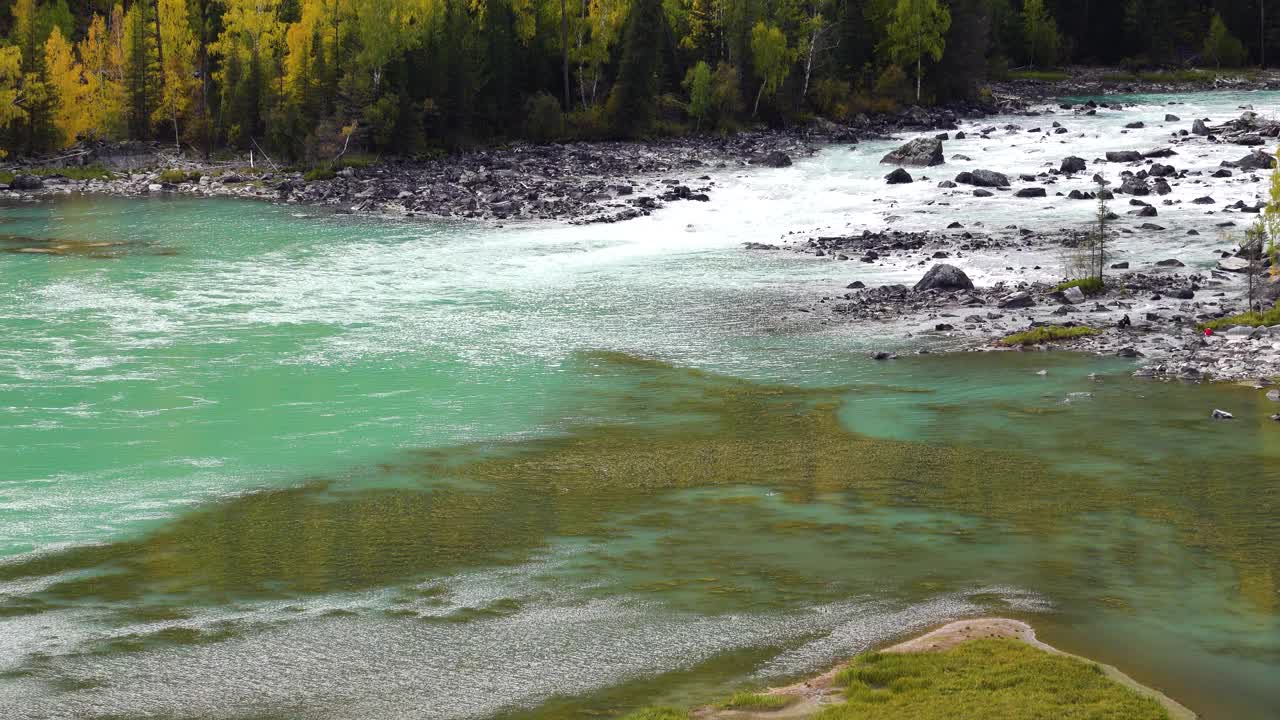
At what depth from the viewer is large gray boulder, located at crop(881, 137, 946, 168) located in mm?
62250

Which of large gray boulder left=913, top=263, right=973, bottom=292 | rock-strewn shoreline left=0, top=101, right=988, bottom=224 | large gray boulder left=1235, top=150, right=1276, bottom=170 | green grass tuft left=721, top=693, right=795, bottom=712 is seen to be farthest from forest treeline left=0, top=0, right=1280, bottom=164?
green grass tuft left=721, top=693, right=795, bottom=712

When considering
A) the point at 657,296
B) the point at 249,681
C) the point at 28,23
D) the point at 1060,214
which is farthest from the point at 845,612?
the point at 28,23

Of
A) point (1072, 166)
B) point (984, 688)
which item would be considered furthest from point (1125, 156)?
point (984, 688)

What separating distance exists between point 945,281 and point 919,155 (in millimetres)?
30176

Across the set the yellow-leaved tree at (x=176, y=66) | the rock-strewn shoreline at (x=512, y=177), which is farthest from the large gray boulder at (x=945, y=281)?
the yellow-leaved tree at (x=176, y=66)

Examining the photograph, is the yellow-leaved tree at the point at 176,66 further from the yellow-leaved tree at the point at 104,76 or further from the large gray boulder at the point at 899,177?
the large gray boulder at the point at 899,177

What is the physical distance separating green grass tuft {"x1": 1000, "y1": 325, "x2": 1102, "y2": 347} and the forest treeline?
5354cm

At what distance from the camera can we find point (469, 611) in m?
14.8

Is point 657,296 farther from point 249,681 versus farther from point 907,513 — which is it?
point 249,681

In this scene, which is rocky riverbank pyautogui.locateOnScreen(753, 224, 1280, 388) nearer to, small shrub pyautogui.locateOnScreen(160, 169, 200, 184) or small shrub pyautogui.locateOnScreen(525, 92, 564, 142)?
small shrub pyautogui.locateOnScreen(160, 169, 200, 184)

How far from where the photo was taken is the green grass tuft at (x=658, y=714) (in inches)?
449

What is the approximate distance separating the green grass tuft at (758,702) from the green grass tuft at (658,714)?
44cm

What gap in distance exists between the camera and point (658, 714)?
11539mm

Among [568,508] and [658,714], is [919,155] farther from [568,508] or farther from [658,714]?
[658,714]
